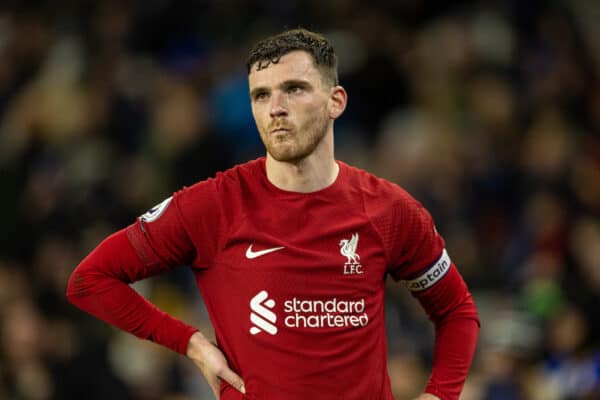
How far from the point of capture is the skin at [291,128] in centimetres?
393

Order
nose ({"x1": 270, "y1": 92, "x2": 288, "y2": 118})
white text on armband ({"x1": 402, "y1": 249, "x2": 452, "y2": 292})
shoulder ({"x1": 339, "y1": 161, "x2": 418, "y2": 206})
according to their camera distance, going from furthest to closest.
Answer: white text on armband ({"x1": 402, "y1": 249, "x2": 452, "y2": 292}) < shoulder ({"x1": 339, "y1": 161, "x2": 418, "y2": 206}) < nose ({"x1": 270, "y1": 92, "x2": 288, "y2": 118})

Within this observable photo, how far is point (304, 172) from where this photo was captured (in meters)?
4.03

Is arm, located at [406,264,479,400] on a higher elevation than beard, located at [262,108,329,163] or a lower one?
lower

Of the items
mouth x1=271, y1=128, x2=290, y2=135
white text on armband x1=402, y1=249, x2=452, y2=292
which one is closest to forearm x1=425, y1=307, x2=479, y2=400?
white text on armband x1=402, y1=249, x2=452, y2=292

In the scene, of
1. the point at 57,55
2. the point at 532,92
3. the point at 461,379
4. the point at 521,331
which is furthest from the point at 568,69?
Answer: the point at 461,379

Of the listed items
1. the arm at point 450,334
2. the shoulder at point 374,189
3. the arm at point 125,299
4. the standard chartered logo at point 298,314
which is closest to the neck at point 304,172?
the shoulder at point 374,189

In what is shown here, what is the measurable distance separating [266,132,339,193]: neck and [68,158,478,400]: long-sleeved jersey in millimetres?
27

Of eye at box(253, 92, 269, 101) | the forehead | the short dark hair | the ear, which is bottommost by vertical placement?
the ear

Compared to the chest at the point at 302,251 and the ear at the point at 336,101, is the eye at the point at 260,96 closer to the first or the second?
the ear at the point at 336,101

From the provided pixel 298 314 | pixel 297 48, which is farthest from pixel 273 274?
pixel 297 48

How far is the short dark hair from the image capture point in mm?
3951

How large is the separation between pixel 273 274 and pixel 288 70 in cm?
64

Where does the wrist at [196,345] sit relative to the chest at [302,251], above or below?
below

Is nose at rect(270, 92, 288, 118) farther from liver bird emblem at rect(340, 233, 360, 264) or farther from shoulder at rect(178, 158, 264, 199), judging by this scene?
liver bird emblem at rect(340, 233, 360, 264)
